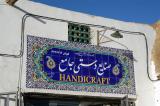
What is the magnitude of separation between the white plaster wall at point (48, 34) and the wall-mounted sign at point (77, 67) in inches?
6.4

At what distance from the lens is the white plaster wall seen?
28.2 ft

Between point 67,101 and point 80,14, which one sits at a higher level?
point 80,14

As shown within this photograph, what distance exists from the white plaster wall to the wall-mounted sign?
0.53 ft

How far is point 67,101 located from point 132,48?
8.38 feet

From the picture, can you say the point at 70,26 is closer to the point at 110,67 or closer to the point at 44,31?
the point at 44,31

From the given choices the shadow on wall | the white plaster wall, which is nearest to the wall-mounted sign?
the white plaster wall

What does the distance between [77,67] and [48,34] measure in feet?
3.50

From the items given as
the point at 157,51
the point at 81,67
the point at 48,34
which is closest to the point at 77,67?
the point at 81,67

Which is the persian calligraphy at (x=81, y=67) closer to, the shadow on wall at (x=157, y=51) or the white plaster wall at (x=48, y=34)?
the white plaster wall at (x=48, y=34)

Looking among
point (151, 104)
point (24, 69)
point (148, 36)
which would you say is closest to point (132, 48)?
point (148, 36)

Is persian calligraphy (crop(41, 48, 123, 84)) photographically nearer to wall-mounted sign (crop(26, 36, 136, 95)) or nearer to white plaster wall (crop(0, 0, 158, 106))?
wall-mounted sign (crop(26, 36, 136, 95))

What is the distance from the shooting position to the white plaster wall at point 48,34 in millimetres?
8602

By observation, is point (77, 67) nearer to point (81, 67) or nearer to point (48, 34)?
point (81, 67)

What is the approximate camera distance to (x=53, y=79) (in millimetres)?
9156
